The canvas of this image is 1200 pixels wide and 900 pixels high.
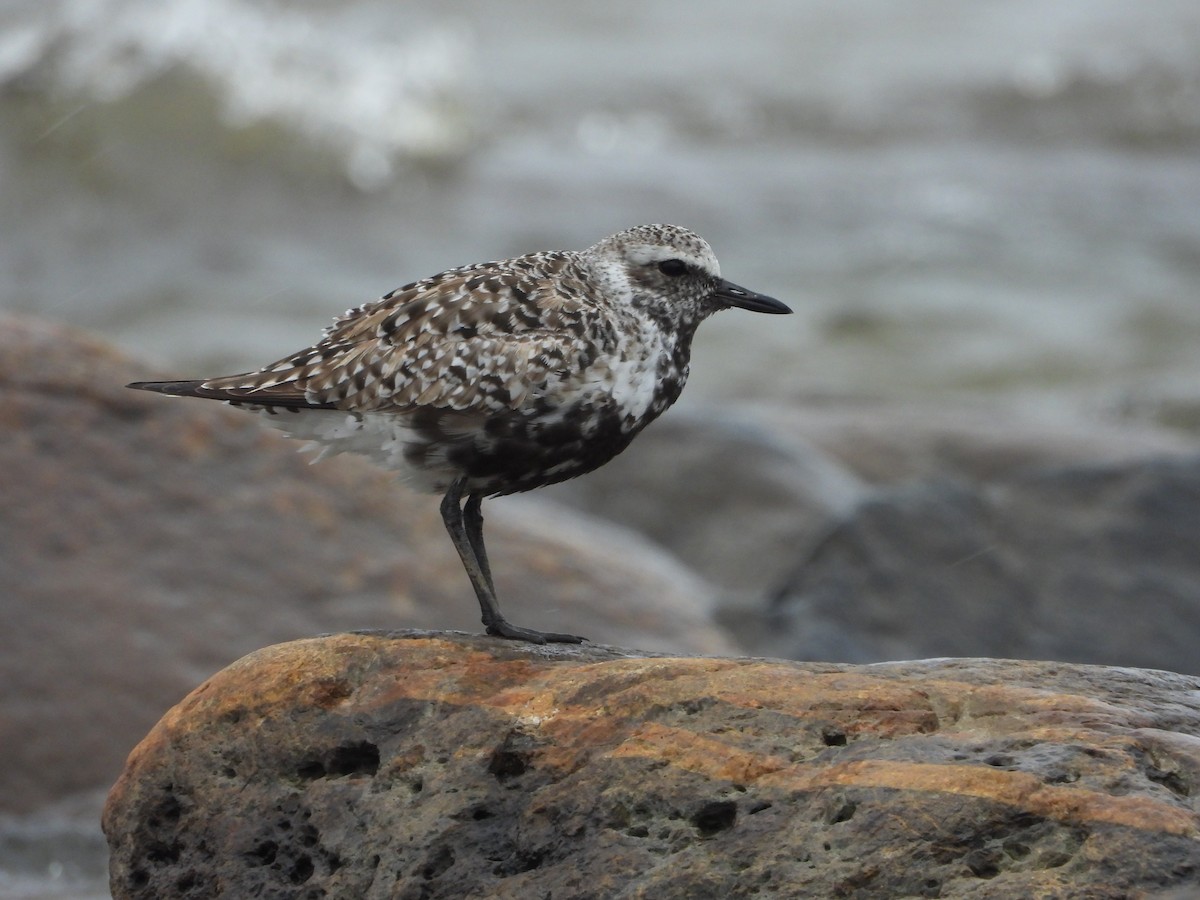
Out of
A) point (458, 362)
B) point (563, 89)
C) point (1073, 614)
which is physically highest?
point (563, 89)

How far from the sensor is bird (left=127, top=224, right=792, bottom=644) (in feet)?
20.9

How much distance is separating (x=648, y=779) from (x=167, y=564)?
492 cm

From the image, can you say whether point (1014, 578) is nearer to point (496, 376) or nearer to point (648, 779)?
point (496, 376)

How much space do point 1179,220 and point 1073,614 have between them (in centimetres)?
1646

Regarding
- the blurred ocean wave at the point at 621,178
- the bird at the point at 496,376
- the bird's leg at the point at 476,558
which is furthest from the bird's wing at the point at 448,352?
the blurred ocean wave at the point at 621,178

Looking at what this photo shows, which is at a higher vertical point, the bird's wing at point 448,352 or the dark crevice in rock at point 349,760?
the bird's wing at point 448,352

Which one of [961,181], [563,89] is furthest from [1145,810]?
[563,89]

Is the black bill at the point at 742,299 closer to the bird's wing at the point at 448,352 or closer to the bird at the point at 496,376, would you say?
the bird at the point at 496,376

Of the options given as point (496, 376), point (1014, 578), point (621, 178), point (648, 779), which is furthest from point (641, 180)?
point (648, 779)

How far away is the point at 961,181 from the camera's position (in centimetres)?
2798

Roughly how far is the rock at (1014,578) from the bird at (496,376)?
13.5 ft

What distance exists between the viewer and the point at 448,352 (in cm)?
647

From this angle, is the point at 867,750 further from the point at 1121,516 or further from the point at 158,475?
the point at 1121,516

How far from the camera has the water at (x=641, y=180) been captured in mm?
20859
